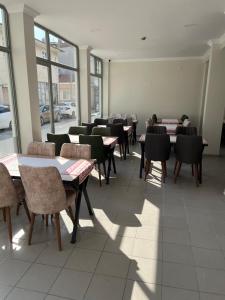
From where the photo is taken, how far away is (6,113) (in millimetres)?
3779

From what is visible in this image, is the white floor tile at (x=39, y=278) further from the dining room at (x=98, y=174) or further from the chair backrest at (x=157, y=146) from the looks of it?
the chair backrest at (x=157, y=146)

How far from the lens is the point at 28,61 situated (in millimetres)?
3674

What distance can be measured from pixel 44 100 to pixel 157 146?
254 centimetres

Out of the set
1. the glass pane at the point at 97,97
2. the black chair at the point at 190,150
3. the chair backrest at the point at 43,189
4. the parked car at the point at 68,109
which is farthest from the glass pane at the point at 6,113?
the glass pane at the point at 97,97

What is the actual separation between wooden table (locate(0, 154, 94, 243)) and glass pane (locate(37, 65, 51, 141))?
5.96ft

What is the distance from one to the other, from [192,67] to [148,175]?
5.20m

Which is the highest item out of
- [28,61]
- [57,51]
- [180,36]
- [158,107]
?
[180,36]

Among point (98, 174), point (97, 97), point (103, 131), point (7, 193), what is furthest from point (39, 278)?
point (97, 97)

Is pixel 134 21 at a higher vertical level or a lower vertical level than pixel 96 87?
higher

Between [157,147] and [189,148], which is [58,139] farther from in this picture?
[189,148]

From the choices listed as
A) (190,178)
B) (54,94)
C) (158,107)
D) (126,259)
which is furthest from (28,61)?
(158,107)

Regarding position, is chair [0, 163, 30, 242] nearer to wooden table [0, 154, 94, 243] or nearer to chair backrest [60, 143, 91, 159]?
wooden table [0, 154, 94, 243]

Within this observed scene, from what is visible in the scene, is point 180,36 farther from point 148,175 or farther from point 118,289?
point 118,289

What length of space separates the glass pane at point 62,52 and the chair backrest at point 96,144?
85.5 inches
